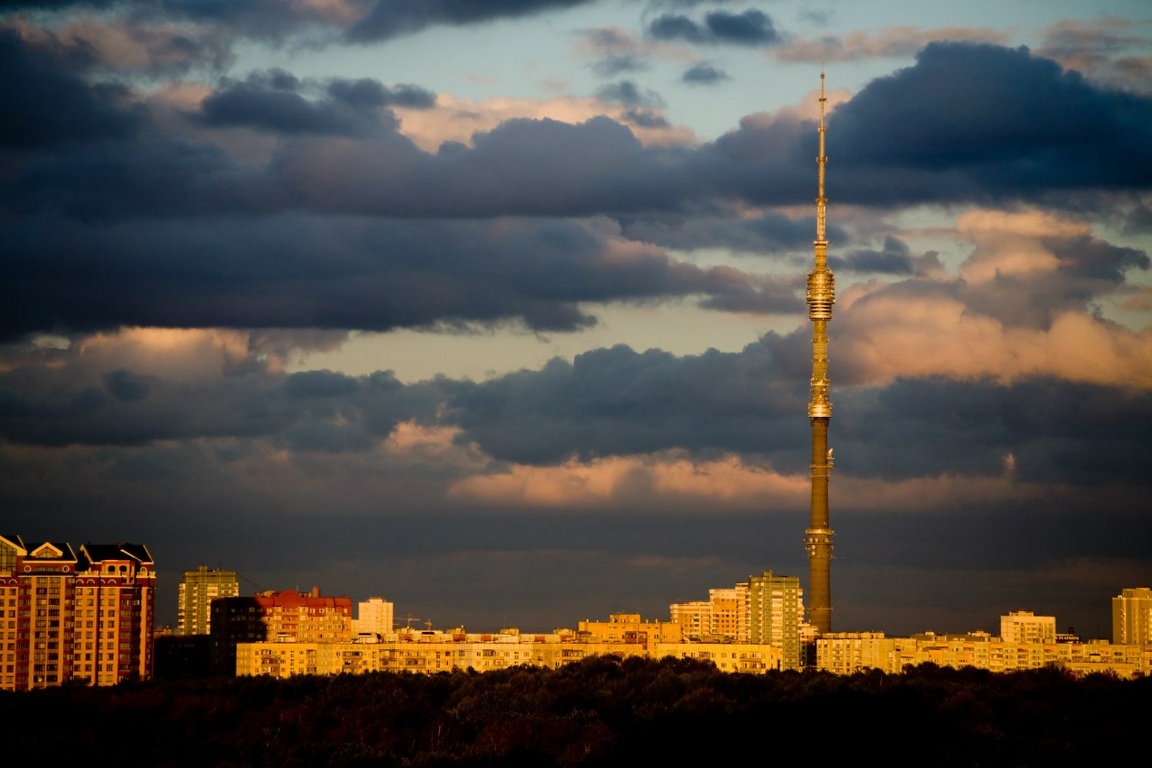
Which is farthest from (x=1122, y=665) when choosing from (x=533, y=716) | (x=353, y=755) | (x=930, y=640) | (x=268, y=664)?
(x=353, y=755)

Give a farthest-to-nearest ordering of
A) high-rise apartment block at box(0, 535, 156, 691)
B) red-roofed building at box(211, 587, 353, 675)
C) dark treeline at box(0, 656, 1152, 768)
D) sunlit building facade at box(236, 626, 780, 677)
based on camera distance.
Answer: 1. red-roofed building at box(211, 587, 353, 675)
2. sunlit building facade at box(236, 626, 780, 677)
3. high-rise apartment block at box(0, 535, 156, 691)
4. dark treeline at box(0, 656, 1152, 768)

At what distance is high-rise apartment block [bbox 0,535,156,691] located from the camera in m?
139

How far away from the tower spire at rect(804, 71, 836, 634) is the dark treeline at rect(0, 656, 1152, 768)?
Answer: 239 feet

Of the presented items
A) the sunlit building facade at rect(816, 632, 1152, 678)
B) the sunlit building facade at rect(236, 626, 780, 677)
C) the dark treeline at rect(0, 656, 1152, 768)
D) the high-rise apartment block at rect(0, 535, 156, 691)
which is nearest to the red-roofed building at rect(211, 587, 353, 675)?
the sunlit building facade at rect(236, 626, 780, 677)

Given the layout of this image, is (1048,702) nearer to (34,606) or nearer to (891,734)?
(891,734)

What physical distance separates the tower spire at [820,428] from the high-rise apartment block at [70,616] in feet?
192

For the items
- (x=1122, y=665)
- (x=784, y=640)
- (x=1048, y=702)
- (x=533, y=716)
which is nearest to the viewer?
(x=533, y=716)

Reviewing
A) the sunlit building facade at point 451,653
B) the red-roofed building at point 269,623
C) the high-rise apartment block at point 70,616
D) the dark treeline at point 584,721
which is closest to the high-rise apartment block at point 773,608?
the sunlit building facade at point 451,653

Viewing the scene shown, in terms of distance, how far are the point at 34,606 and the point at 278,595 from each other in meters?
47.3

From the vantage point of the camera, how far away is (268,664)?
168625 millimetres

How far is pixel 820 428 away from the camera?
171m

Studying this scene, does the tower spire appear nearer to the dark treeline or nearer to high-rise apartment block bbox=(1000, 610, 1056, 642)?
high-rise apartment block bbox=(1000, 610, 1056, 642)

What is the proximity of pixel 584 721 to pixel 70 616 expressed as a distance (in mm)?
76817

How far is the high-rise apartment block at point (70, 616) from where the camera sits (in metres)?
139
